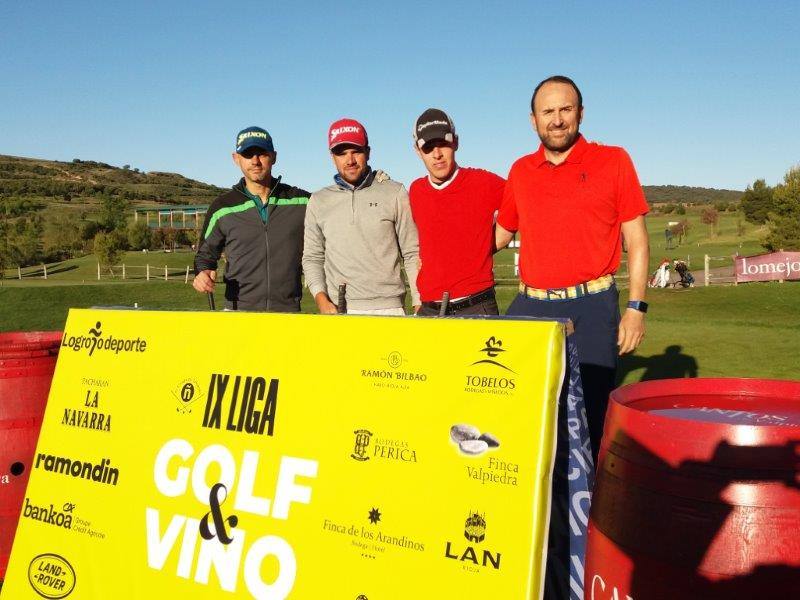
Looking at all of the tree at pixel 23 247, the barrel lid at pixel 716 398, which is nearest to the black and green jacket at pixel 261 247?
the barrel lid at pixel 716 398

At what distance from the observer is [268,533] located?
116 inches

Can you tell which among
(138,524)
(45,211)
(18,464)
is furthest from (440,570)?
(45,211)

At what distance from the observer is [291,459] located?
9.73 feet

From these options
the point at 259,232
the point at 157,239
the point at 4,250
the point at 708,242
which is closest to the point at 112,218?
the point at 157,239

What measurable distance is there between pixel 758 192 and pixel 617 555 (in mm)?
89748

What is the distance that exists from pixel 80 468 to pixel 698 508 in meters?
2.99

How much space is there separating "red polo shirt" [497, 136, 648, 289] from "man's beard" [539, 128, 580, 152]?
0.04m

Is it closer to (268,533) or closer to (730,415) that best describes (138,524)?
(268,533)

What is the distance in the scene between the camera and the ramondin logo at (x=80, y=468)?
3520 mm

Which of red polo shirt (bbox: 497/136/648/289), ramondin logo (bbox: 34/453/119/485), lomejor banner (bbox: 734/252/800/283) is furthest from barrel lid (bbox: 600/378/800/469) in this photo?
lomejor banner (bbox: 734/252/800/283)

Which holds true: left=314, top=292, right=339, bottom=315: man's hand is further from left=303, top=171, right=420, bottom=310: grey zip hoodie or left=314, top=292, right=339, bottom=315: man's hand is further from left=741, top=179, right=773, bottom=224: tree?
left=741, top=179, right=773, bottom=224: tree

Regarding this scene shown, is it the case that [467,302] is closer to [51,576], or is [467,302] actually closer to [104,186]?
[51,576]

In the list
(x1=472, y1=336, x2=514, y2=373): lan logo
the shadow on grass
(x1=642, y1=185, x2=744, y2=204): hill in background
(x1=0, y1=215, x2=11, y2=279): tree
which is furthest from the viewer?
(x1=642, y1=185, x2=744, y2=204): hill in background

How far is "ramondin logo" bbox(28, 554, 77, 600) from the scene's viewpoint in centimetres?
344
